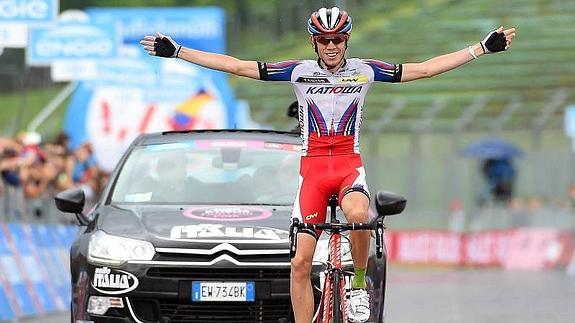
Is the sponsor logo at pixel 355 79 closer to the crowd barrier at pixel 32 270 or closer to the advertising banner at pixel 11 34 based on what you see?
the crowd barrier at pixel 32 270

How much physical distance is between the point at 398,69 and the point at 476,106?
87.1ft

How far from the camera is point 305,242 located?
881 cm

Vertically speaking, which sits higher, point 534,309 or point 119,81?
point 119,81

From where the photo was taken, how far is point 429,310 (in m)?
17.3

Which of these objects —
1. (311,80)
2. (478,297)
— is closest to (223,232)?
(311,80)

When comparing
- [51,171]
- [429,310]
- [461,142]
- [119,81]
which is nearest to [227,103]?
[119,81]

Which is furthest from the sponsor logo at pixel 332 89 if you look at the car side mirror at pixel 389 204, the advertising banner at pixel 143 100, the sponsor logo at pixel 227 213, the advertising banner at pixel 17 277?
the advertising banner at pixel 143 100

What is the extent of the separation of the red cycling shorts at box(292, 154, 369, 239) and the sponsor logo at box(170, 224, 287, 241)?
0.84 metres

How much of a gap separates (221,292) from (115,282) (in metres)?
0.65

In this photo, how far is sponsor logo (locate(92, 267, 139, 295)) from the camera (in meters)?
9.77

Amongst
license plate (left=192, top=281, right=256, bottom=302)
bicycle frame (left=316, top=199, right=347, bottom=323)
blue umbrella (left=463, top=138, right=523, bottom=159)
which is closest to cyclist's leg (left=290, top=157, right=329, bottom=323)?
bicycle frame (left=316, top=199, right=347, bottom=323)

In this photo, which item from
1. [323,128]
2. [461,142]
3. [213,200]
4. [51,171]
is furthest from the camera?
[461,142]

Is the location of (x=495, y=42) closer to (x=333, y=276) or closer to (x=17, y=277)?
(x=333, y=276)

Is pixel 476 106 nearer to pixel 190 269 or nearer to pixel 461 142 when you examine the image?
pixel 461 142
